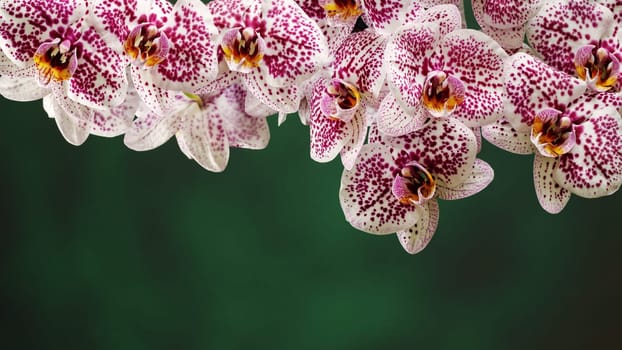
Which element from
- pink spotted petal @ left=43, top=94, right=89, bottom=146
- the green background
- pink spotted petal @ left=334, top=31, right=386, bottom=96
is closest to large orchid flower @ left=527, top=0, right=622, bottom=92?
pink spotted petal @ left=334, top=31, right=386, bottom=96

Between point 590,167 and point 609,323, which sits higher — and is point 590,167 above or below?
above

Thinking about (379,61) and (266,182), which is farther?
(266,182)

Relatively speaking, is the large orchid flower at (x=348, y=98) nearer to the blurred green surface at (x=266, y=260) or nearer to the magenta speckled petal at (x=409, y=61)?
the magenta speckled petal at (x=409, y=61)

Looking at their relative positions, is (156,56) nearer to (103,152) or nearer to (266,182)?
(266,182)

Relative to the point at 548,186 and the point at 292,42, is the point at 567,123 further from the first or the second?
the point at 292,42

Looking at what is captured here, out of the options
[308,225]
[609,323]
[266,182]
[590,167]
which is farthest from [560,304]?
[590,167]
